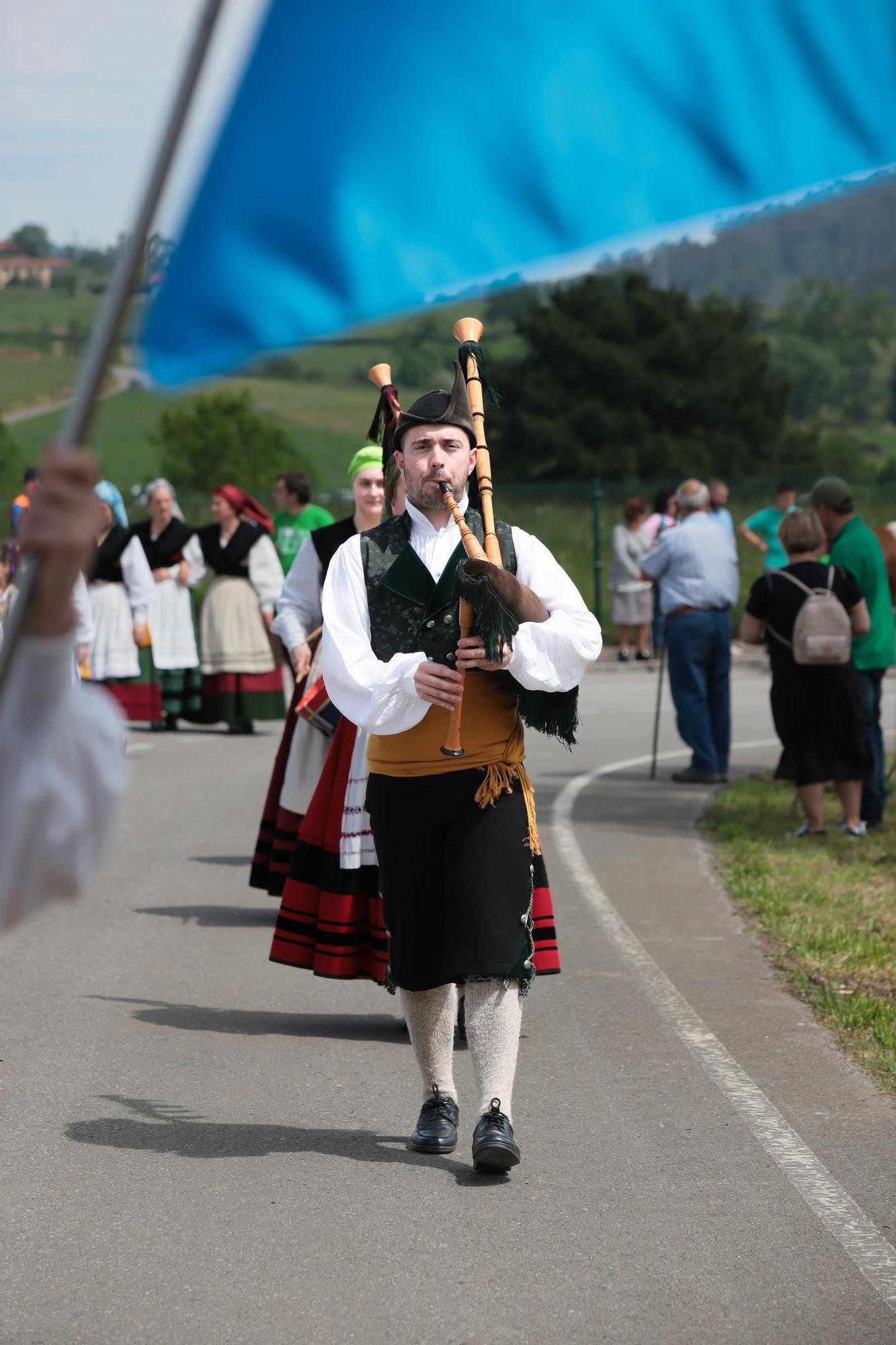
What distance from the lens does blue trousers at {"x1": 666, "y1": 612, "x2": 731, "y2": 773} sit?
44.4 feet

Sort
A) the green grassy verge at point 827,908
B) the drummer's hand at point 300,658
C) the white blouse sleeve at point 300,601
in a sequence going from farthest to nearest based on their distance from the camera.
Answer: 1. the drummer's hand at point 300,658
2. the white blouse sleeve at point 300,601
3. the green grassy verge at point 827,908

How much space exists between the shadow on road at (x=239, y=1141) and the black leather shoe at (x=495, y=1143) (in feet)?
0.17

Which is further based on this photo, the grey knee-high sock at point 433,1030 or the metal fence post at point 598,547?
the metal fence post at point 598,547

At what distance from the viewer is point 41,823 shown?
2658mm

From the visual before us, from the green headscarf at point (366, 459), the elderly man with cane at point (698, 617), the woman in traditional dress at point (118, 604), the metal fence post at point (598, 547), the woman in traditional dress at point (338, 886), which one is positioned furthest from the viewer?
the metal fence post at point (598, 547)

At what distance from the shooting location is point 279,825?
7.84 meters

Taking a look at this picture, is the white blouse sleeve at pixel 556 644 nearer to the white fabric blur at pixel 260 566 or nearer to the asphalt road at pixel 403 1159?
the asphalt road at pixel 403 1159

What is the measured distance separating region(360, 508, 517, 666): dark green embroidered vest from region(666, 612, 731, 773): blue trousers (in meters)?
8.31

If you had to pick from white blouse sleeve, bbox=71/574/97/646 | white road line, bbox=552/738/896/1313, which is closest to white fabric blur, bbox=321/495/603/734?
white road line, bbox=552/738/896/1313

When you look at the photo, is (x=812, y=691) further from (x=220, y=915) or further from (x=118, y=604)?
(x=118, y=604)

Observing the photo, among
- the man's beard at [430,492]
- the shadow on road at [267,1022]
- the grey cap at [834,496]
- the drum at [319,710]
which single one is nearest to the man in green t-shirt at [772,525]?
the grey cap at [834,496]

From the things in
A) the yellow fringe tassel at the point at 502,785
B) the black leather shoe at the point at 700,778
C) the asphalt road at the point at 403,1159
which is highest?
the yellow fringe tassel at the point at 502,785

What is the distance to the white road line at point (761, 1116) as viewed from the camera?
4.59 metres

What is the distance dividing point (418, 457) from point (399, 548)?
236mm
